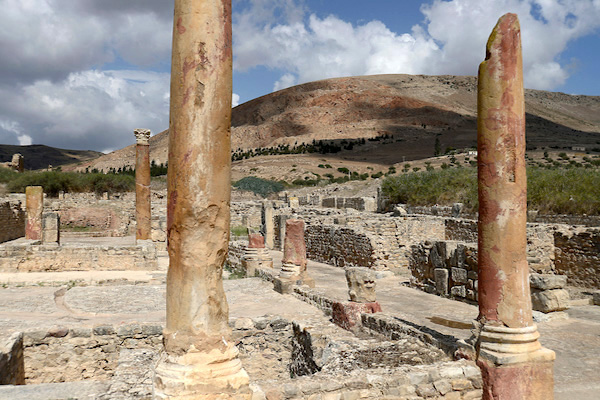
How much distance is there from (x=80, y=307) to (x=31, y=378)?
108 inches

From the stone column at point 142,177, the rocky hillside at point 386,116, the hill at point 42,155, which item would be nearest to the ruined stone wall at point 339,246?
the stone column at point 142,177

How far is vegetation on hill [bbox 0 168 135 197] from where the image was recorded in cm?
3581

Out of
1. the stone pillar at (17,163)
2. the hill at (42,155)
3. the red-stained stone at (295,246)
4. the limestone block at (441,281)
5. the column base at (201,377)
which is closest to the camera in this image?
the column base at (201,377)

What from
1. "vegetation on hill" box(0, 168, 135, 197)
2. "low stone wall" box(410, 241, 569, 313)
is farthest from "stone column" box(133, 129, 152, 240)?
"vegetation on hill" box(0, 168, 135, 197)

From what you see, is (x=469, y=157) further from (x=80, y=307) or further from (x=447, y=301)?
(x=80, y=307)

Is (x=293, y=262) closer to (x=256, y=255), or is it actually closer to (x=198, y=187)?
(x=256, y=255)

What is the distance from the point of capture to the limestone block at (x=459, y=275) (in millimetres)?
10062

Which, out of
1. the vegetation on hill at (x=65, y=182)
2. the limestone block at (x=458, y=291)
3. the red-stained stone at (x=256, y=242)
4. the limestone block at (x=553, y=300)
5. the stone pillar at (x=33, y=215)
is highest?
the vegetation on hill at (x=65, y=182)

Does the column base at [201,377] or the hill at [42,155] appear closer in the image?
the column base at [201,377]

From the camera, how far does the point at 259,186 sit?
45.0 m

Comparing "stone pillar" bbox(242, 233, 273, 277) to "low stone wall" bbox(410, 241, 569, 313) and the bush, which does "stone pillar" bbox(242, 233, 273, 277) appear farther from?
the bush

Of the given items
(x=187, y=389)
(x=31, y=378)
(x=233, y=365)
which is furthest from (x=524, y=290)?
(x=31, y=378)

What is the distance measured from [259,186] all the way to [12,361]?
3894 cm

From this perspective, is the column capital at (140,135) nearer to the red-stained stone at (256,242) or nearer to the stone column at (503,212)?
the red-stained stone at (256,242)
